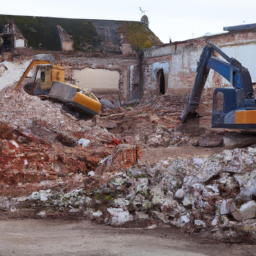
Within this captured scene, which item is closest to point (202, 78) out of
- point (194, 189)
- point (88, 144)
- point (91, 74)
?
point (88, 144)

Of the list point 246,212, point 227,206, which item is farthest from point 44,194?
point 246,212

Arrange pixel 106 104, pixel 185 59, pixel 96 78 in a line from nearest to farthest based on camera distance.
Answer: pixel 185 59, pixel 106 104, pixel 96 78

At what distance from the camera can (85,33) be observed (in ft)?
65.5

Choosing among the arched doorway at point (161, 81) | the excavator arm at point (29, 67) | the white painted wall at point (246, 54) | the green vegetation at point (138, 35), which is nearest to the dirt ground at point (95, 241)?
the excavator arm at point (29, 67)

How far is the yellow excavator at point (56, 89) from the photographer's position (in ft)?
38.7

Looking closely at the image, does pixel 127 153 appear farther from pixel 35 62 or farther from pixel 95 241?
pixel 35 62

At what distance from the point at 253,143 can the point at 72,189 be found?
13.5 feet

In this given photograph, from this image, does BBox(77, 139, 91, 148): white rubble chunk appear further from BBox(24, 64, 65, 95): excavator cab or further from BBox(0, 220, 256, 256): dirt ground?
BBox(0, 220, 256, 256): dirt ground

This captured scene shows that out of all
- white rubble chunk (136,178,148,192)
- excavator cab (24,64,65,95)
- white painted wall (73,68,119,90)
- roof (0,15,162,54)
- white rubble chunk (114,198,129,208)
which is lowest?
white rubble chunk (114,198,129,208)

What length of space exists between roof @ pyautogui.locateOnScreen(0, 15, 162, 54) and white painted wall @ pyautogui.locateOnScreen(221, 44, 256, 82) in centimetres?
643

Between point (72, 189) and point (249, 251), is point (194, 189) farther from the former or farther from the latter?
point (72, 189)

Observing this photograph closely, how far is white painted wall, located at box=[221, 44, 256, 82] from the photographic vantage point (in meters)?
14.4

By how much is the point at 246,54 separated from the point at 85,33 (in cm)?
911

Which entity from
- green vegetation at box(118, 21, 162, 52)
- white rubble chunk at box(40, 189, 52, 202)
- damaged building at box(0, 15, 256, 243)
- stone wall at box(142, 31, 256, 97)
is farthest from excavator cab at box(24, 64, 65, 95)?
green vegetation at box(118, 21, 162, 52)
